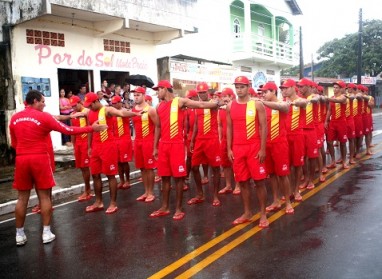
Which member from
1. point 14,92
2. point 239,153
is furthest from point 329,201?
point 14,92

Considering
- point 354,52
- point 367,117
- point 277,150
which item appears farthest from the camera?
point 354,52

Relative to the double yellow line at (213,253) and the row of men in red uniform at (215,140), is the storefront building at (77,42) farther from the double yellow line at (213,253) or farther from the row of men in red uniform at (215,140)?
the double yellow line at (213,253)

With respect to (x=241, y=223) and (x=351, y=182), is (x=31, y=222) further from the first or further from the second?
(x=351, y=182)

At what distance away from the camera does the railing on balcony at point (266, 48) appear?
24578mm

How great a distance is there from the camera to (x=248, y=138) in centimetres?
584

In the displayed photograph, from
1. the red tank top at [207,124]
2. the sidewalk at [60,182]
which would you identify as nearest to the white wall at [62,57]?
the sidewalk at [60,182]

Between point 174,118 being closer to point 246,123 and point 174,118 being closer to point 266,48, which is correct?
point 246,123

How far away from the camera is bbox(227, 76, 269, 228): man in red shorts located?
580 cm

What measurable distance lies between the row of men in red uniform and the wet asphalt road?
0.32 m

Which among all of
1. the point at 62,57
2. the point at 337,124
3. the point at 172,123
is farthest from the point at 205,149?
the point at 62,57

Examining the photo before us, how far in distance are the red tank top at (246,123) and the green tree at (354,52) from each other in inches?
1457

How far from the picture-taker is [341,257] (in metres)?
4.55

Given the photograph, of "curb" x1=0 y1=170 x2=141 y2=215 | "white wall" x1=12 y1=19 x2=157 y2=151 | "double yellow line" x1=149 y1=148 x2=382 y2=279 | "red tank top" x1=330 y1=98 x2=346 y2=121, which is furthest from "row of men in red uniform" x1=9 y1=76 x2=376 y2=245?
"white wall" x1=12 y1=19 x2=157 y2=151

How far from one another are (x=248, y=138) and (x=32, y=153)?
112 inches
